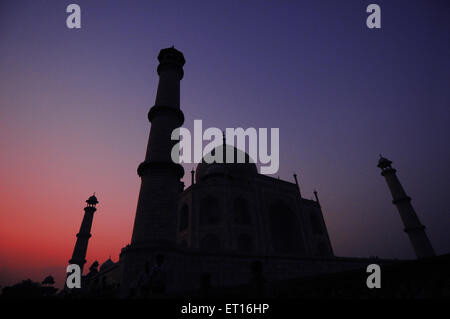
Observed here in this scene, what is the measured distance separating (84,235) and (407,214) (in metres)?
31.3

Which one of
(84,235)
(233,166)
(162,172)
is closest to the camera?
(162,172)

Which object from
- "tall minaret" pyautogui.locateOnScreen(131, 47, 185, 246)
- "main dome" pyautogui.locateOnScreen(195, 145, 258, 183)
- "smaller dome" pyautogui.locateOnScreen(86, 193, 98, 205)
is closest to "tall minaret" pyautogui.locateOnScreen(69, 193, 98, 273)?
"smaller dome" pyautogui.locateOnScreen(86, 193, 98, 205)

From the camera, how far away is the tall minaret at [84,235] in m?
24.3

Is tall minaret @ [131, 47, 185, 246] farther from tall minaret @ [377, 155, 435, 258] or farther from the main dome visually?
tall minaret @ [377, 155, 435, 258]

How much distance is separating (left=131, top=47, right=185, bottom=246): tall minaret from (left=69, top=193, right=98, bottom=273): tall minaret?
1663 cm

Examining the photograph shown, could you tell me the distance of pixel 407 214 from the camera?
75.8ft

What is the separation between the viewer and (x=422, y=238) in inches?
863

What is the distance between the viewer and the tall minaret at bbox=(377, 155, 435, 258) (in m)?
21.7

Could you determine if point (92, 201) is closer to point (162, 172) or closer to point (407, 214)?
point (162, 172)

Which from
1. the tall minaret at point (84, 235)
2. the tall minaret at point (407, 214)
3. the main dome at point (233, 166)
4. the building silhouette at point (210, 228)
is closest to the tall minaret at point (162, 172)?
the building silhouette at point (210, 228)

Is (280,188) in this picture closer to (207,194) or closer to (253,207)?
(253,207)

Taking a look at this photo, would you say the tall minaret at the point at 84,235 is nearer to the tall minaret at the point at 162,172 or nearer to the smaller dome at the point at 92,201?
the smaller dome at the point at 92,201

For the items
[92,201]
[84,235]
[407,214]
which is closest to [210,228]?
[84,235]
